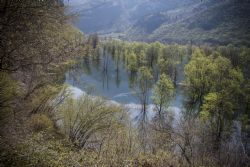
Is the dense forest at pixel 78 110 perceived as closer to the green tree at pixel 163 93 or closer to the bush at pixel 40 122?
the bush at pixel 40 122

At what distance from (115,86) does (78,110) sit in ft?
153

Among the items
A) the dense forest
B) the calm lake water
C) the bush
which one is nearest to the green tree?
the dense forest

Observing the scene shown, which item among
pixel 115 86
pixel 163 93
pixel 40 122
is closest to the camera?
pixel 40 122

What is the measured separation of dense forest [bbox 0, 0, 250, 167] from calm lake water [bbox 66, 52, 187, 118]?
1.21 m

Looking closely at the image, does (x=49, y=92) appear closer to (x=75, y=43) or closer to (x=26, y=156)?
(x=75, y=43)

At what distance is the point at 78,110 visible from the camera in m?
30.1

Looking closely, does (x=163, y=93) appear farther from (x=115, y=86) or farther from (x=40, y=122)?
(x=40, y=122)

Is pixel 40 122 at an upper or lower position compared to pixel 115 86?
upper

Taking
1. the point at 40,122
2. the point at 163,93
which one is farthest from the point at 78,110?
the point at 163,93

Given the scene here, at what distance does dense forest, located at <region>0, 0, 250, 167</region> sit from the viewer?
41.7ft

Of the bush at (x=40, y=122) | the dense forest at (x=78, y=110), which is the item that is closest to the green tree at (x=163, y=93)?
the dense forest at (x=78, y=110)

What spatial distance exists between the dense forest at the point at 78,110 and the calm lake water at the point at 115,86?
47.6 inches

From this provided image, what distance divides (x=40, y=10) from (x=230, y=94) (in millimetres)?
42873

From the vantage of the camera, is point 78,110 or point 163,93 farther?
point 163,93
